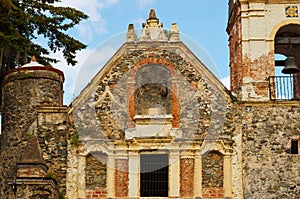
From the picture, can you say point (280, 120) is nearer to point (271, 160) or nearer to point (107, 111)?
point (271, 160)

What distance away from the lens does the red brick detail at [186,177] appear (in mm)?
18516

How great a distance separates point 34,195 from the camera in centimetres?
1692

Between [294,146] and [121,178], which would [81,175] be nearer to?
[121,178]

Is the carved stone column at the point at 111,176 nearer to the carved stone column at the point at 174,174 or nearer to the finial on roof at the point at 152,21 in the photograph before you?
the carved stone column at the point at 174,174

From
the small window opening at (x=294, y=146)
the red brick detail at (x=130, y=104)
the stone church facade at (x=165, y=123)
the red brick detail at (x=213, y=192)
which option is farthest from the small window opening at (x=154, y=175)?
the small window opening at (x=294, y=146)

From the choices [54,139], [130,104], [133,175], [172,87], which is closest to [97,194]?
[133,175]

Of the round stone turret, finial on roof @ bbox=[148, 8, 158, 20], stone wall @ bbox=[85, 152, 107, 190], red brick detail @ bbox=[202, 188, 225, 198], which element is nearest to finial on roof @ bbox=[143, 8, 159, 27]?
finial on roof @ bbox=[148, 8, 158, 20]

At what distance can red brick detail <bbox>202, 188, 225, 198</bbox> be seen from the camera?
60.6 ft

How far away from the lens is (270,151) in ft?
61.5

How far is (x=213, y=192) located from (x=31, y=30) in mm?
10415

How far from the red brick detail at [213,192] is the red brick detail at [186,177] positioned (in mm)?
349

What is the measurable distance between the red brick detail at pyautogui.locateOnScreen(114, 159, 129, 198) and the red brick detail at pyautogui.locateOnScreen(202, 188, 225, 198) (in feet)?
6.94

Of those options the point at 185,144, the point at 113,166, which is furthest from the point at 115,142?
the point at 185,144

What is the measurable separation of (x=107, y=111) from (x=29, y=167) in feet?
10.2
